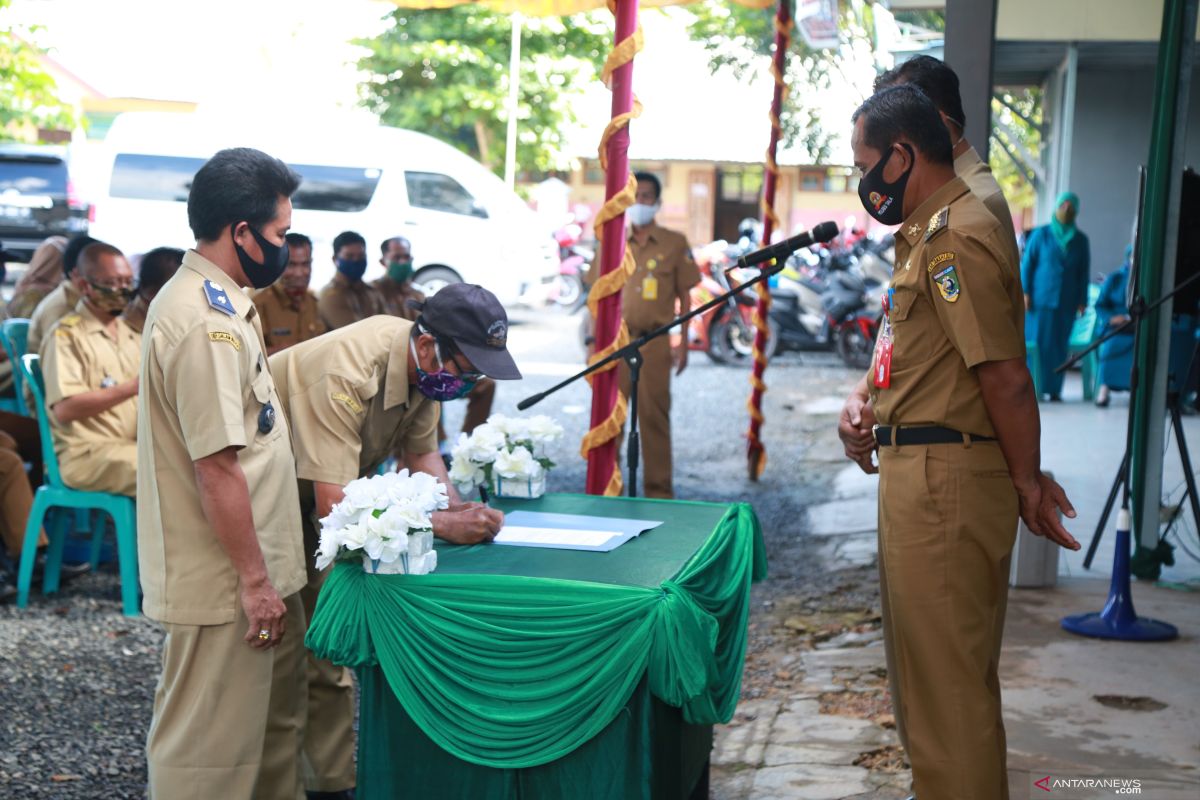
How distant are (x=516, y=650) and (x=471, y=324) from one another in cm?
80

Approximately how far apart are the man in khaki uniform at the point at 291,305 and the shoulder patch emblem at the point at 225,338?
4.04 meters

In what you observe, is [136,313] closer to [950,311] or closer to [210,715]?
[210,715]

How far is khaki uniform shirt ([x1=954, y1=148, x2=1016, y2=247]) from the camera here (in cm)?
297

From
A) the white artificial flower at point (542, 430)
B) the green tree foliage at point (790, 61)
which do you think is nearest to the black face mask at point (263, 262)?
the white artificial flower at point (542, 430)

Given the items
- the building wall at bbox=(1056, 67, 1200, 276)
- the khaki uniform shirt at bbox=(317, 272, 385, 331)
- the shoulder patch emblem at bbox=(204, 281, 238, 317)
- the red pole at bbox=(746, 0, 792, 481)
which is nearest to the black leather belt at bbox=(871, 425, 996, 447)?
the shoulder patch emblem at bbox=(204, 281, 238, 317)

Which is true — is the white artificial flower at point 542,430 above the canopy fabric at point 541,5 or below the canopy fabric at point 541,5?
below

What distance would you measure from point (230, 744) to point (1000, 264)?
2004 millimetres

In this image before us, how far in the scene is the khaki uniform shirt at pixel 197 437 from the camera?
2645 mm

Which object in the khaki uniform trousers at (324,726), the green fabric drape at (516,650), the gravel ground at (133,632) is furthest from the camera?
the gravel ground at (133,632)

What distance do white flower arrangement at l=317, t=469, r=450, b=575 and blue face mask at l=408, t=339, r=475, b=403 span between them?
1.28ft

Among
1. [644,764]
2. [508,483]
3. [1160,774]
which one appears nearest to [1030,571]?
[1160,774]

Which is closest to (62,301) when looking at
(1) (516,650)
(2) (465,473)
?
(2) (465,473)

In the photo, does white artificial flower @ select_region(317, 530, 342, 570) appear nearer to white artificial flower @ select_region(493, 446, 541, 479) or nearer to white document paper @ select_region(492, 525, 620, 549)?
white document paper @ select_region(492, 525, 620, 549)

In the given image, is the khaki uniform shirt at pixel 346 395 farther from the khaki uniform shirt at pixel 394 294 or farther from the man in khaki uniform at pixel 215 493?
the khaki uniform shirt at pixel 394 294
